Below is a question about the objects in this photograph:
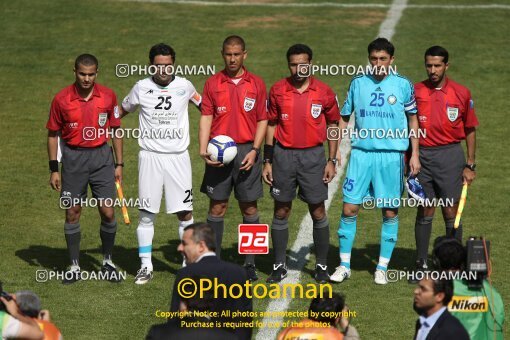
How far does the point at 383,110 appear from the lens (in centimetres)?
1361

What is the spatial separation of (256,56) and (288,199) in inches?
410

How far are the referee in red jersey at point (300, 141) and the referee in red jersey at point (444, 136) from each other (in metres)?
1.05

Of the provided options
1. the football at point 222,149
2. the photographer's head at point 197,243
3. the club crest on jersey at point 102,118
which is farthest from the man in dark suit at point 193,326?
the club crest on jersey at point 102,118

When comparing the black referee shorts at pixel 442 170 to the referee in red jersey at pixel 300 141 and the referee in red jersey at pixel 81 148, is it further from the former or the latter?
the referee in red jersey at pixel 81 148

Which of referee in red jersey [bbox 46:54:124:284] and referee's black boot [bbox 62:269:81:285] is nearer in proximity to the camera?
referee in red jersey [bbox 46:54:124:284]

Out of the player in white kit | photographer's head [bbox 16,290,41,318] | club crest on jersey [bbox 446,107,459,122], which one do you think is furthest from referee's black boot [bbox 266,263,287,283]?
photographer's head [bbox 16,290,41,318]

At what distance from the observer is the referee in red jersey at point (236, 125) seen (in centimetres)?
1375

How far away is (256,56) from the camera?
78.5 ft

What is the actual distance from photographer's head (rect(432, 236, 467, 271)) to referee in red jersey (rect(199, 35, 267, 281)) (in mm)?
3843

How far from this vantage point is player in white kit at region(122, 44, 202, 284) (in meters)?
13.9

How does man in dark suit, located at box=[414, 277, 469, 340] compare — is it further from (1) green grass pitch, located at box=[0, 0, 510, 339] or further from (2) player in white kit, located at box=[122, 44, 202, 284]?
(2) player in white kit, located at box=[122, 44, 202, 284]

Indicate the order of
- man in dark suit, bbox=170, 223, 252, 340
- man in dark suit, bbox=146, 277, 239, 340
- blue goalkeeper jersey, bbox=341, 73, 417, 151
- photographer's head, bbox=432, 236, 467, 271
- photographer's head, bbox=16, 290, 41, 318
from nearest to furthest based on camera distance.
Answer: man in dark suit, bbox=146, 277, 239, 340 → photographer's head, bbox=16, 290, 41, 318 → man in dark suit, bbox=170, 223, 252, 340 → photographer's head, bbox=432, 236, 467, 271 → blue goalkeeper jersey, bbox=341, 73, 417, 151

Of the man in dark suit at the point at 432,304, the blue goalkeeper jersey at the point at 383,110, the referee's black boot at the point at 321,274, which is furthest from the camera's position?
the referee's black boot at the point at 321,274

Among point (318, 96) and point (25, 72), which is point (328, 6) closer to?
point (25, 72)
